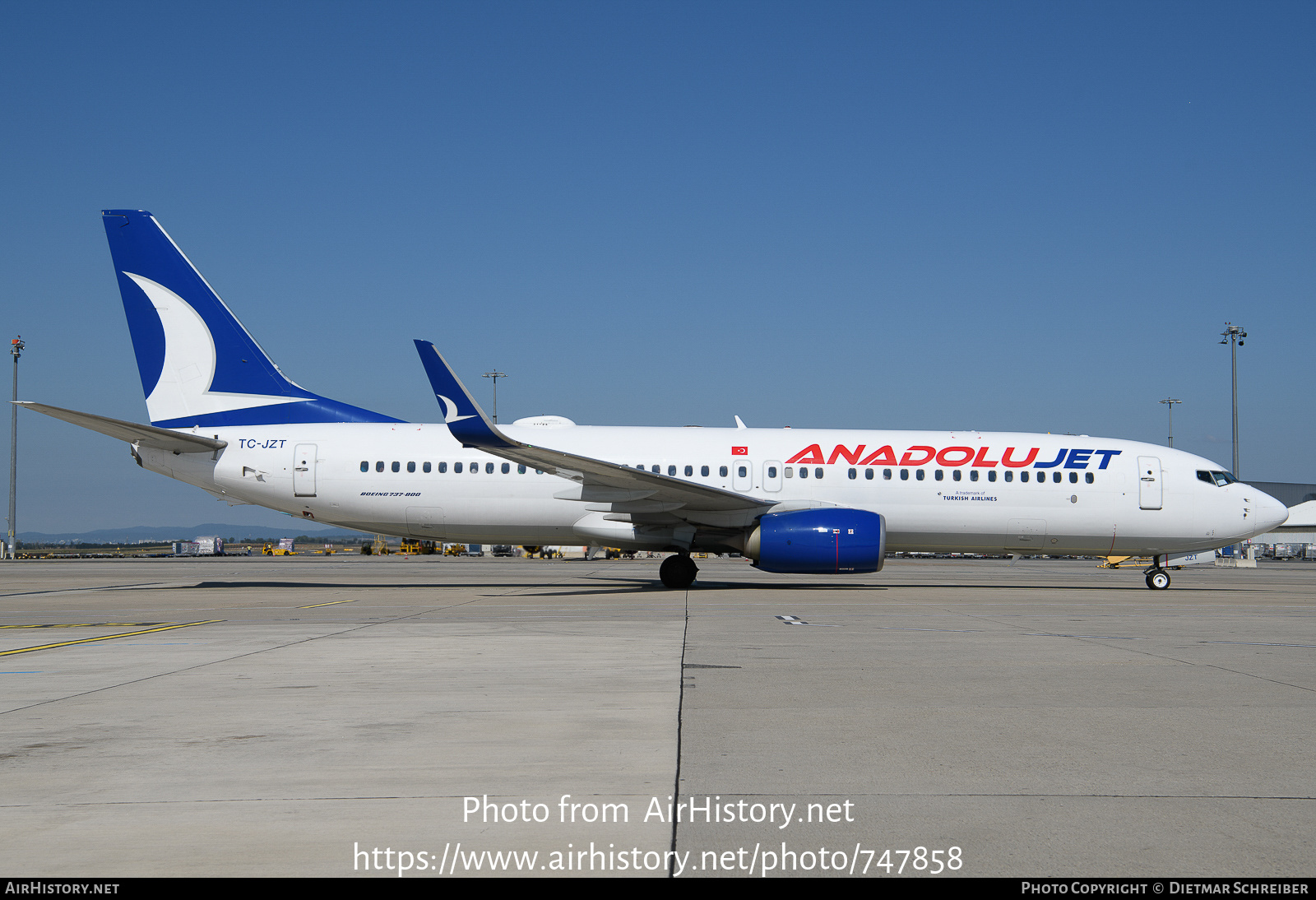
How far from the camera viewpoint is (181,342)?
837 inches

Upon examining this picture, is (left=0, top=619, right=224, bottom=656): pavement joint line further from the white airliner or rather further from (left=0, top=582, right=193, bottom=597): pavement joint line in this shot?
(left=0, top=582, right=193, bottom=597): pavement joint line

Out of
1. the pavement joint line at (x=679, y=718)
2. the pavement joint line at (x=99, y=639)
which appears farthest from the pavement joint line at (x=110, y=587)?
the pavement joint line at (x=679, y=718)

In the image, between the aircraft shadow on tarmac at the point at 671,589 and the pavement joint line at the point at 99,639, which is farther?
the aircraft shadow on tarmac at the point at 671,589

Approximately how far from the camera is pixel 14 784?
14.3 ft

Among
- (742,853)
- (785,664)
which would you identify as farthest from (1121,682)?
(742,853)

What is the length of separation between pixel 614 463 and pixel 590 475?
109 centimetres

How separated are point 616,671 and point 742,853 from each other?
4.52m

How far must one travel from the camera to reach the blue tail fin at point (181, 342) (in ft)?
69.3

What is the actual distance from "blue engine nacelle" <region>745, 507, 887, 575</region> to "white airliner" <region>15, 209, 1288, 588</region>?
948mm

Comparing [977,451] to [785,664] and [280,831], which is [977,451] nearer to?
[785,664]

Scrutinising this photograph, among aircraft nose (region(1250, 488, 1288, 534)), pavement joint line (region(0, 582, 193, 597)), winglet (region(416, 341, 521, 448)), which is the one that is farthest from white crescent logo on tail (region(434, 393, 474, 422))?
aircraft nose (region(1250, 488, 1288, 534))

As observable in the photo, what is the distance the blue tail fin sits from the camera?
21.1 m

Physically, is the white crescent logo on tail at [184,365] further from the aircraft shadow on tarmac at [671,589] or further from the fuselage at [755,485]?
the aircraft shadow on tarmac at [671,589]

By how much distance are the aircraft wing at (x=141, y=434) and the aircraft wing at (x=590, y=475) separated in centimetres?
650
